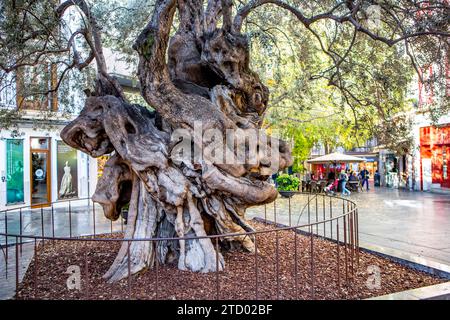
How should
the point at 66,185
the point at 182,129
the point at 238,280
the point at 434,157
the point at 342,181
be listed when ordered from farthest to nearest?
the point at 434,157, the point at 342,181, the point at 66,185, the point at 182,129, the point at 238,280

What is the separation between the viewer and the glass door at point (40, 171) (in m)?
16.8

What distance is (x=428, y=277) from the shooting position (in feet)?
17.1

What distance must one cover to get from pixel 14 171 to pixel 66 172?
2515 mm

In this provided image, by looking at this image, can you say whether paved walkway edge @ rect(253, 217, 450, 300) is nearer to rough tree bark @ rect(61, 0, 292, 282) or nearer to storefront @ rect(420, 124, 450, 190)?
rough tree bark @ rect(61, 0, 292, 282)

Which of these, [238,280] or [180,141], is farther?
[180,141]

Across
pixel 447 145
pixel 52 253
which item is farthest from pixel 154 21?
pixel 447 145

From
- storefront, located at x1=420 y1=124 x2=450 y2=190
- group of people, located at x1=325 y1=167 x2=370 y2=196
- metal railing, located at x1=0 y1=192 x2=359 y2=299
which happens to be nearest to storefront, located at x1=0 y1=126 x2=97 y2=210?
metal railing, located at x1=0 y1=192 x2=359 y2=299

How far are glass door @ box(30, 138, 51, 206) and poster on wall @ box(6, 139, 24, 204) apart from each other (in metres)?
0.53

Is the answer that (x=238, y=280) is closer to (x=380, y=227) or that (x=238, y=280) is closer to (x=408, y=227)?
(x=380, y=227)

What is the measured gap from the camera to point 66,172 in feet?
59.7

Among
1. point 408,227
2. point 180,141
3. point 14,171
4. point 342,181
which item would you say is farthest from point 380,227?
point 14,171

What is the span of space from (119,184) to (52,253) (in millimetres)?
2104

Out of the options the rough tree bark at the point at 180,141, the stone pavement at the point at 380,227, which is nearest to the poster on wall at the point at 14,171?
the stone pavement at the point at 380,227

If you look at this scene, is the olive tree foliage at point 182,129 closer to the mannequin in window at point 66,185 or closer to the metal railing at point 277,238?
the metal railing at point 277,238
